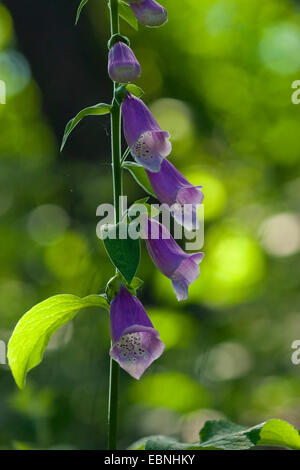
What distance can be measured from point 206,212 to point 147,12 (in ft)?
6.89

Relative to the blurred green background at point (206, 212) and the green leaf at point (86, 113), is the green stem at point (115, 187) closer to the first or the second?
the green leaf at point (86, 113)

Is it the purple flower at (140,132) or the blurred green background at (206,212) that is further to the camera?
the blurred green background at (206,212)

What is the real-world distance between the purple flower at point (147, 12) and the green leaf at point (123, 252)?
1.28 feet

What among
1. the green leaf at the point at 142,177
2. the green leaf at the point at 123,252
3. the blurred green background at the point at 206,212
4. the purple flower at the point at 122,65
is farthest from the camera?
the blurred green background at the point at 206,212

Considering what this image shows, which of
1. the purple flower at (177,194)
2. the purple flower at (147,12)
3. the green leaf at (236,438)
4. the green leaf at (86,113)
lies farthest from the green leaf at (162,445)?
the purple flower at (147,12)

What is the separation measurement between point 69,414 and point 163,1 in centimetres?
370

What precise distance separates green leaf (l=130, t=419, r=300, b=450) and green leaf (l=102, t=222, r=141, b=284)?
0.34 m

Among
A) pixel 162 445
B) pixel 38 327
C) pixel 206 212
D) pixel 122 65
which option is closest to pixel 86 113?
pixel 122 65

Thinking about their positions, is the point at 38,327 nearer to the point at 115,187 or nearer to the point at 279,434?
the point at 115,187

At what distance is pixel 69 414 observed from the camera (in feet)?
8.25

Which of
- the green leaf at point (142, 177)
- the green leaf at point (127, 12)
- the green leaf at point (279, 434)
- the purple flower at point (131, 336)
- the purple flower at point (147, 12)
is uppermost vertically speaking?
the green leaf at point (127, 12)

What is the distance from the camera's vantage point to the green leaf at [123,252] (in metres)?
0.95
